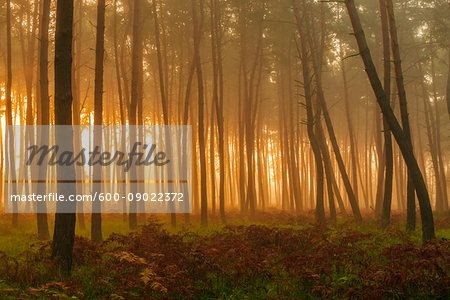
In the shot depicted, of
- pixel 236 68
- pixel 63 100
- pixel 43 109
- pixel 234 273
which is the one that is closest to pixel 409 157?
pixel 234 273

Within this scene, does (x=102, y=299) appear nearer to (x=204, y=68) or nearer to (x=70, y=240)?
(x=70, y=240)

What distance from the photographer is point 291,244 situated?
26.8 ft

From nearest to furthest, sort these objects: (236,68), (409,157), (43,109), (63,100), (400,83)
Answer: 1. (63,100)
2. (409,157)
3. (400,83)
4. (43,109)
5. (236,68)

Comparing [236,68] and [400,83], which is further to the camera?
[236,68]

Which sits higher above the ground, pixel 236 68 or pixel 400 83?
pixel 236 68

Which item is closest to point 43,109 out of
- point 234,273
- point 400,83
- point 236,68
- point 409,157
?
point 234,273

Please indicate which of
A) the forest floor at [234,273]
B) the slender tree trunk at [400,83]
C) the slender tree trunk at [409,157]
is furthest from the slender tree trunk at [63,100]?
the slender tree trunk at [400,83]

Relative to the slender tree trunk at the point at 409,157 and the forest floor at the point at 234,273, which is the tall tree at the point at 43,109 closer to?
the forest floor at the point at 234,273

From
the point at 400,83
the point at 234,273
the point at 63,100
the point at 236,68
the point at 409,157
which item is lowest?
the point at 234,273

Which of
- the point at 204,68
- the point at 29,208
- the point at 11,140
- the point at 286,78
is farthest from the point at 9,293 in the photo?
the point at 286,78

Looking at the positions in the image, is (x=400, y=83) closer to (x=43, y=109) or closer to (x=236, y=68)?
(x=43, y=109)

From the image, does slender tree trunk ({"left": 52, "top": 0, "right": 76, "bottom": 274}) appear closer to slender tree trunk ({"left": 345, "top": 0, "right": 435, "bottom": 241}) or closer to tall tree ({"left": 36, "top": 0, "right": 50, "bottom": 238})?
tall tree ({"left": 36, "top": 0, "right": 50, "bottom": 238})

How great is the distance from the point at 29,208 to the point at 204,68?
13172mm

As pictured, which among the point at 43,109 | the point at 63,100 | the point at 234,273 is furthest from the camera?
the point at 43,109
